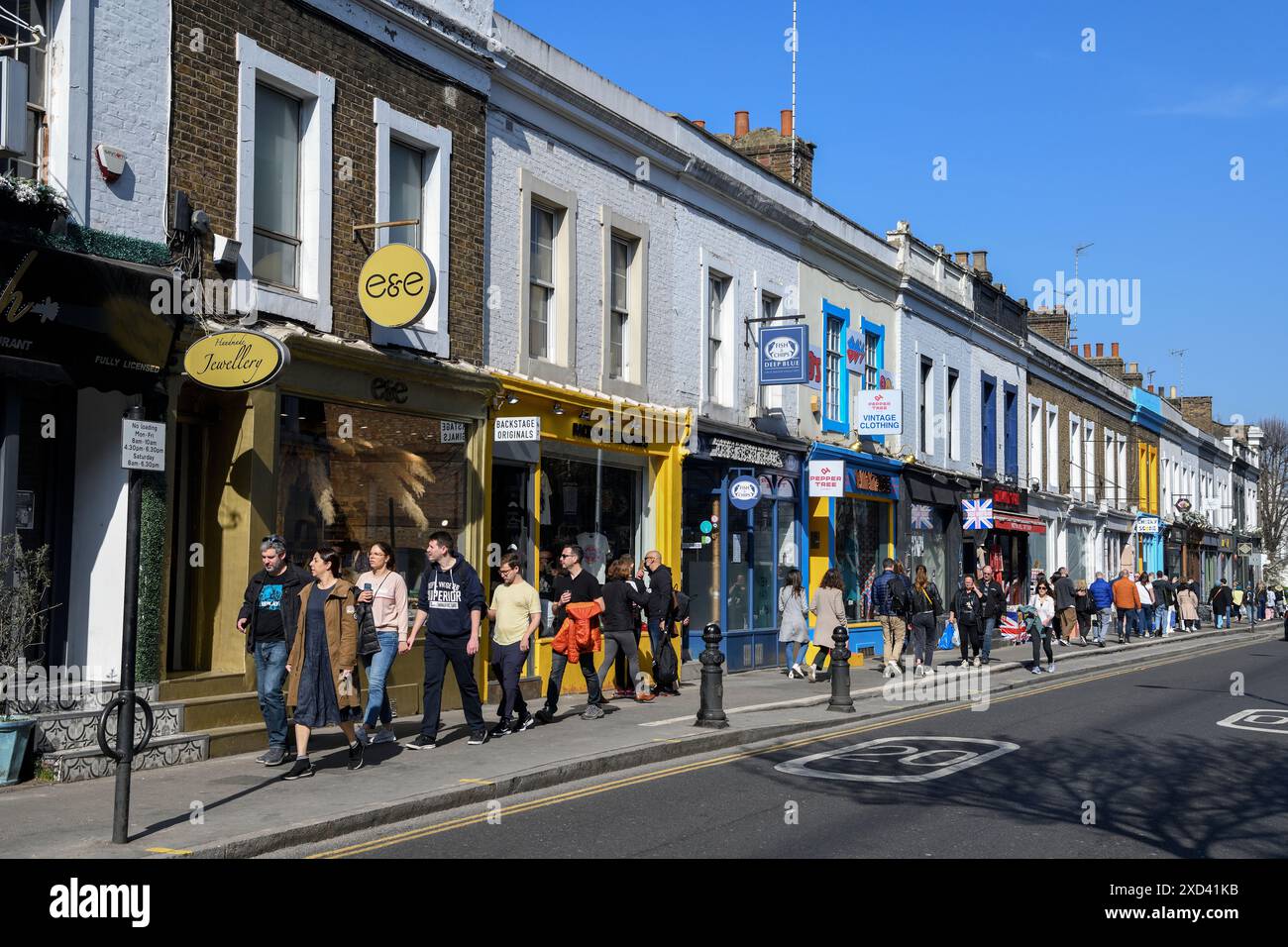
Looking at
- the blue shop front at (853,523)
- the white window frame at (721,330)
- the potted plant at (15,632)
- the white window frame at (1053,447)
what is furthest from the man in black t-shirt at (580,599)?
the white window frame at (1053,447)

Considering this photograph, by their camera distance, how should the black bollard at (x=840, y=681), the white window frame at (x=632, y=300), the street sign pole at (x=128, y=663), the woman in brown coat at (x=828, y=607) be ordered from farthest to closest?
the woman in brown coat at (x=828, y=607)
the white window frame at (x=632, y=300)
the black bollard at (x=840, y=681)
the street sign pole at (x=128, y=663)

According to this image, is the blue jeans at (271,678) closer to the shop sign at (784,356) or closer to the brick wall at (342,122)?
the brick wall at (342,122)

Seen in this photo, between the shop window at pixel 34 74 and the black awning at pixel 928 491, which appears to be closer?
the shop window at pixel 34 74

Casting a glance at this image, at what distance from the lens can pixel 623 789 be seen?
1039cm

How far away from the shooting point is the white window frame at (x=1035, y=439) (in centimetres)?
3756

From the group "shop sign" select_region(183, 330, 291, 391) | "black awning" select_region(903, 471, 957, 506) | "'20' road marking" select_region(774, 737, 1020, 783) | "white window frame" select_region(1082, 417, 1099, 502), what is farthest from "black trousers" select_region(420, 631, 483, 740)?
"white window frame" select_region(1082, 417, 1099, 502)

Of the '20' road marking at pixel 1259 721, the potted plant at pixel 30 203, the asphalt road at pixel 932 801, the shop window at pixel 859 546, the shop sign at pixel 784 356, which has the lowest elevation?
the '20' road marking at pixel 1259 721

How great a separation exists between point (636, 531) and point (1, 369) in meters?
10.7

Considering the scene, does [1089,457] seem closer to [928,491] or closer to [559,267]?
[928,491]

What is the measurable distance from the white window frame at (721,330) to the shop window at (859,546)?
4.70 meters

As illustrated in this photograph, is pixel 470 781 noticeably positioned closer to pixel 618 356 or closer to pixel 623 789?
pixel 623 789

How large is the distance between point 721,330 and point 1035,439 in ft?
63.5

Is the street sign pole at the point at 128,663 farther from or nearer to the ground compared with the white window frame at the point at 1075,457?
nearer to the ground
